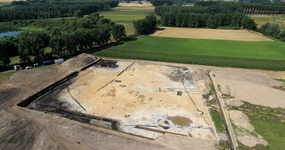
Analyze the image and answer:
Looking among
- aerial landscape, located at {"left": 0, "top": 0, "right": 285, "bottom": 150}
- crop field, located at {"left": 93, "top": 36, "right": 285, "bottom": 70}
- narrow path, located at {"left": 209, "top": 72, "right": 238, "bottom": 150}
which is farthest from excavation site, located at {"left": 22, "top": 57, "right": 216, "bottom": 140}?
crop field, located at {"left": 93, "top": 36, "right": 285, "bottom": 70}

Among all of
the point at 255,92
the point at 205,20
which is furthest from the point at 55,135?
the point at 205,20

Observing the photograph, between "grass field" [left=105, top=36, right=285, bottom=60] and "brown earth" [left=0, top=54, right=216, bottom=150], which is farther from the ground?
"grass field" [left=105, top=36, right=285, bottom=60]

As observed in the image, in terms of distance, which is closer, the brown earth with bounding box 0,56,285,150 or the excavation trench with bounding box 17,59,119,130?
the brown earth with bounding box 0,56,285,150

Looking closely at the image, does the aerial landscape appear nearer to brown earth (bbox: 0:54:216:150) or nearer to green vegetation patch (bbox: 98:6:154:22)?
brown earth (bbox: 0:54:216:150)

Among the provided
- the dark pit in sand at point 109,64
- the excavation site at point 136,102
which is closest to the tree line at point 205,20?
the dark pit in sand at point 109,64

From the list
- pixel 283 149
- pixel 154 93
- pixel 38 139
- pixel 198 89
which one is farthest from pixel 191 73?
pixel 38 139

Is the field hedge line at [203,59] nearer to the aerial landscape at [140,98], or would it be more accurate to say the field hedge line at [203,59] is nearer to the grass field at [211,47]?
the aerial landscape at [140,98]
